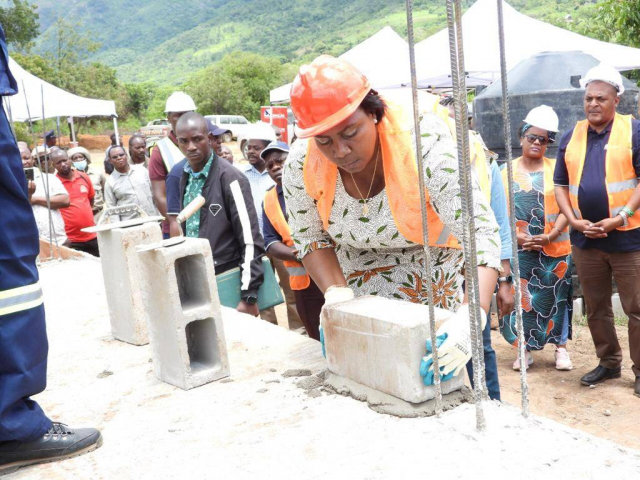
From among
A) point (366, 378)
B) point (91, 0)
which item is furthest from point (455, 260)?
point (91, 0)

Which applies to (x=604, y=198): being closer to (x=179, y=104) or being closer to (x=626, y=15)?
(x=179, y=104)

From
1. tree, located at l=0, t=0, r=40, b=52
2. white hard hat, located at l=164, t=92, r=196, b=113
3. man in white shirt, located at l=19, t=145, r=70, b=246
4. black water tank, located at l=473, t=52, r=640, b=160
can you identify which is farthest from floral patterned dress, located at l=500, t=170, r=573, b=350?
tree, located at l=0, t=0, r=40, b=52

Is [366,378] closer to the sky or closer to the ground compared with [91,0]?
closer to the ground

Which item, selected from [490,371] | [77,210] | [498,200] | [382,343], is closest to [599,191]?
[498,200]

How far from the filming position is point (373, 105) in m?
2.23

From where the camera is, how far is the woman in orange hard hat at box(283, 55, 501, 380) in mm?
2092

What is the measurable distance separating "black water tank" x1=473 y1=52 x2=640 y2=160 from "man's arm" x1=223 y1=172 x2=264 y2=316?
10.2 ft

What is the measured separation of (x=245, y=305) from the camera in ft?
12.8

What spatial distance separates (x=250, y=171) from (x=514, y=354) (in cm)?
255

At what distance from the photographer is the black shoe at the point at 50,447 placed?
6.88ft

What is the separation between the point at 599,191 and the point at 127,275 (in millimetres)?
2824

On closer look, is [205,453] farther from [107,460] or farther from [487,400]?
[487,400]

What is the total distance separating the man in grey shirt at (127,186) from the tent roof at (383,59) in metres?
4.55

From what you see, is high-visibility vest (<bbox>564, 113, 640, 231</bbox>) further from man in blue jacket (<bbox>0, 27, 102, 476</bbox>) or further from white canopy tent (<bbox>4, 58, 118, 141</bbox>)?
white canopy tent (<bbox>4, 58, 118, 141</bbox>)
